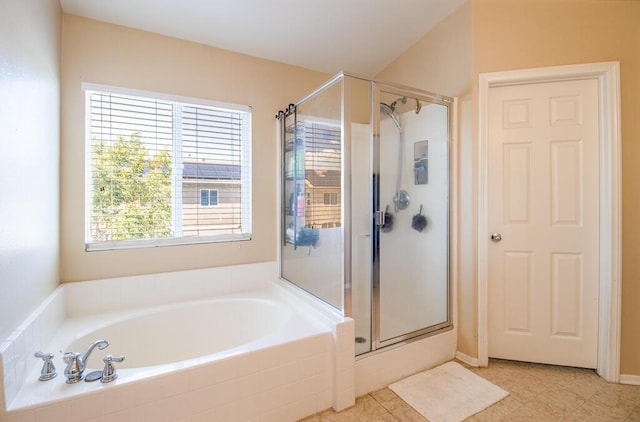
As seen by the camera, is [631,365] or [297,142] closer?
[631,365]

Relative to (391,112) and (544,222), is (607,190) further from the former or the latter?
(391,112)

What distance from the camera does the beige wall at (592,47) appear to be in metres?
1.87

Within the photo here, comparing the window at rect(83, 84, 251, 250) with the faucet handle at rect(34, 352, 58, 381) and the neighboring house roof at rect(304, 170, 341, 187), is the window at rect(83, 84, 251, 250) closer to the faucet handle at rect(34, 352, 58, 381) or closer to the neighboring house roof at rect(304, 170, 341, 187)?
the neighboring house roof at rect(304, 170, 341, 187)

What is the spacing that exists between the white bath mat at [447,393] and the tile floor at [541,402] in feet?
0.16

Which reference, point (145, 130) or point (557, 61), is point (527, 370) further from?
point (145, 130)

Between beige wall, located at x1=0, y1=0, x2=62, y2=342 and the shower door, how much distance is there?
5.91 feet

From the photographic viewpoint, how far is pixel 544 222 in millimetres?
2068

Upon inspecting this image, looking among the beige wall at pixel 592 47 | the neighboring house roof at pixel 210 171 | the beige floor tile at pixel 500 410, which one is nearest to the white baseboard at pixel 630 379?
the beige wall at pixel 592 47

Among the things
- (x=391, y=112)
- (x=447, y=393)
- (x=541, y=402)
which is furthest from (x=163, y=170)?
(x=541, y=402)

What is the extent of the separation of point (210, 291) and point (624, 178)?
2962 mm

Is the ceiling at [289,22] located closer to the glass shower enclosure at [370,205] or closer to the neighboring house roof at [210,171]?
the glass shower enclosure at [370,205]

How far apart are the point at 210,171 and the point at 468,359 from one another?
242 centimetres

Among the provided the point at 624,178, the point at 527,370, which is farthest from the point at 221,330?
the point at 624,178

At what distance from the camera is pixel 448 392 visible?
1.82 metres
